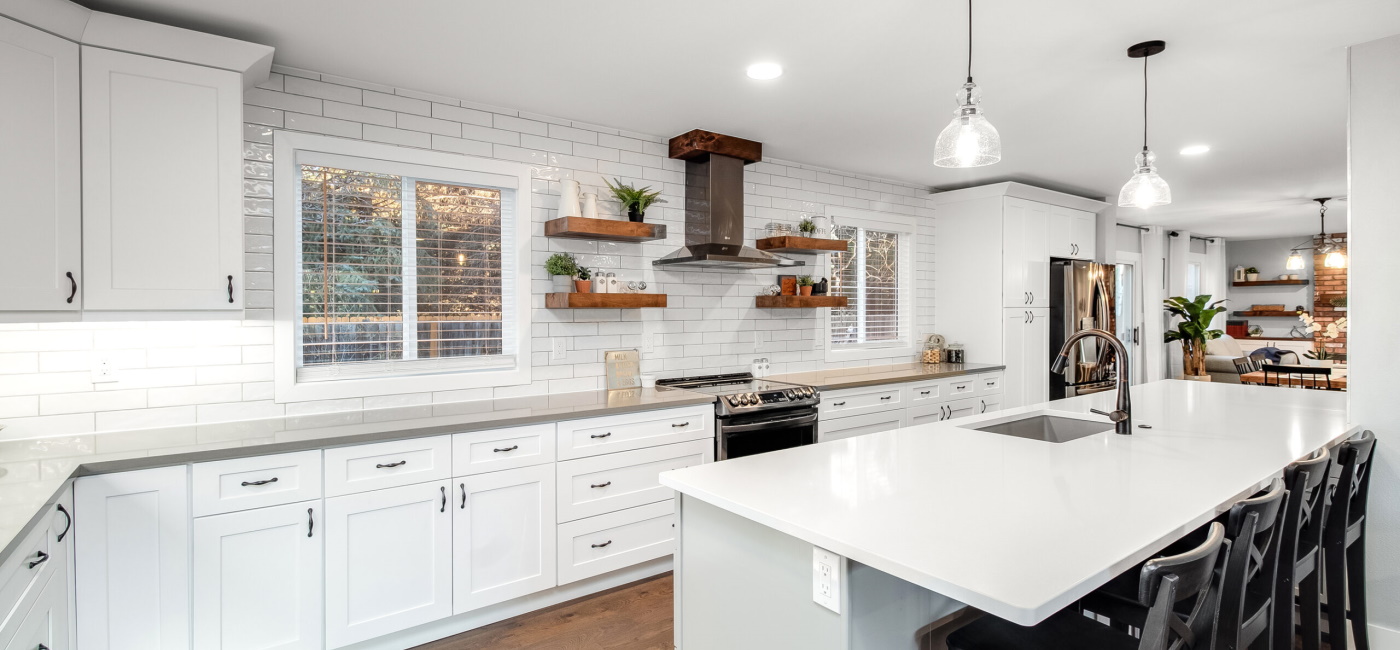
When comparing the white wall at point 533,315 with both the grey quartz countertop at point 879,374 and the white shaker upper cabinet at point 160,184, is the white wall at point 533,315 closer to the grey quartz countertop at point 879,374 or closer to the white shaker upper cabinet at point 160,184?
the grey quartz countertop at point 879,374

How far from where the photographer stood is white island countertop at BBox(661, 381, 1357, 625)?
1264mm

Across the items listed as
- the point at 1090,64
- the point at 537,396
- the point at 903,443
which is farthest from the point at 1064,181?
the point at 537,396

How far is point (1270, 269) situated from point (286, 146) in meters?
12.1

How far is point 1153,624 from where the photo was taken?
1.18m

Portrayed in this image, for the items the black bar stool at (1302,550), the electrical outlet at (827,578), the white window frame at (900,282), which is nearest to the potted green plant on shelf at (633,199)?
the white window frame at (900,282)

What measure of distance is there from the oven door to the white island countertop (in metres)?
1.14

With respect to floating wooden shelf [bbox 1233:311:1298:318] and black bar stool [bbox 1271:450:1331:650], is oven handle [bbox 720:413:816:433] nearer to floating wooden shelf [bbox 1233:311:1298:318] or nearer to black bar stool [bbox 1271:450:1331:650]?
black bar stool [bbox 1271:450:1331:650]

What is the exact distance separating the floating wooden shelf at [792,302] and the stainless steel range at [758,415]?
0.60 m

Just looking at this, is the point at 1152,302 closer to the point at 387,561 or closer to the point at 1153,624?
the point at 1153,624

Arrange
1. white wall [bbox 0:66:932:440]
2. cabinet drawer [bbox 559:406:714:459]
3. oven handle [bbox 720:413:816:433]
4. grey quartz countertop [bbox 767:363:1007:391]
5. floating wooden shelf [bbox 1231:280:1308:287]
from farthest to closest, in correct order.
Result: 1. floating wooden shelf [bbox 1231:280:1308:287]
2. grey quartz countertop [bbox 767:363:1007:391]
3. oven handle [bbox 720:413:816:433]
4. cabinet drawer [bbox 559:406:714:459]
5. white wall [bbox 0:66:932:440]

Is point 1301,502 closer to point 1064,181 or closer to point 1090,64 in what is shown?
point 1090,64

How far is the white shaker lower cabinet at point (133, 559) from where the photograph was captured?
6.77ft

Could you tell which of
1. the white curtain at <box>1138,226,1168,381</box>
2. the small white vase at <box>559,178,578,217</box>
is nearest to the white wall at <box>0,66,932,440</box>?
the small white vase at <box>559,178,578,217</box>

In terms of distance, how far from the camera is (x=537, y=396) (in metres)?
3.51
